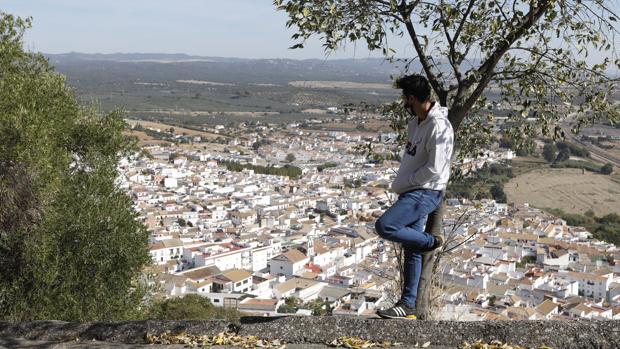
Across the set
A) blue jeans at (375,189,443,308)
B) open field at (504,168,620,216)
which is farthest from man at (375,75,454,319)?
open field at (504,168,620,216)

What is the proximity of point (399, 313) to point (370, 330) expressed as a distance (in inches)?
9.4

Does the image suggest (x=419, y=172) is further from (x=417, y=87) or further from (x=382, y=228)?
(x=417, y=87)

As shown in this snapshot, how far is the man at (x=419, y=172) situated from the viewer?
160 inches

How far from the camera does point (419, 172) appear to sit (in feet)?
13.5

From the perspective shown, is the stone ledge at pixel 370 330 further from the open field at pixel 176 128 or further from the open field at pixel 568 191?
the open field at pixel 176 128

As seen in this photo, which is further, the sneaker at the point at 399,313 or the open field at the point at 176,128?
the open field at the point at 176,128

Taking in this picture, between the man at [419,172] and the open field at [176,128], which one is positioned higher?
the man at [419,172]

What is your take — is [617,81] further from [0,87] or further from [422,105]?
[0,87]

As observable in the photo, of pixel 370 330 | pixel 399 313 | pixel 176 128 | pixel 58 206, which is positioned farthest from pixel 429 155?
pixel 176 128

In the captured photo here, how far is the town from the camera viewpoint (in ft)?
93.8

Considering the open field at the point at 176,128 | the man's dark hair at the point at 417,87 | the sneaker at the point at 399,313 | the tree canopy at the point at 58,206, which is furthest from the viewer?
the open field at the point at 176,128

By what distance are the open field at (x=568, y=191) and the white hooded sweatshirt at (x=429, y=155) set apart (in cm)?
5537

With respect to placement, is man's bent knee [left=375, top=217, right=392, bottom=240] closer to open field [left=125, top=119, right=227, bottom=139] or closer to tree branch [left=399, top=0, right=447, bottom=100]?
tree branch [left=399, top=0, right=447, bottom=100]

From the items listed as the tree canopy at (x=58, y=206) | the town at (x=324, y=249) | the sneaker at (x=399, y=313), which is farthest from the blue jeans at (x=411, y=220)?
the tree canopy at (x=58, y=206)
